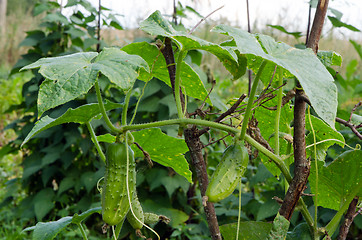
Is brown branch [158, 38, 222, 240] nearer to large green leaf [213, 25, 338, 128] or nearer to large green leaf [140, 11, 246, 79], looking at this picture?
large green leaf [140, 11, 246, 79]

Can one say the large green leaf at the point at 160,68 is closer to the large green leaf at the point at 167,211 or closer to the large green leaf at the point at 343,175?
the large green leaf at the point at 343,175

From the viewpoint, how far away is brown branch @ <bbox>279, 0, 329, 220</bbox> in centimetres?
73

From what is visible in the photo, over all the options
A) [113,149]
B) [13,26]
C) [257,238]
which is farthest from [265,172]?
[13,26]

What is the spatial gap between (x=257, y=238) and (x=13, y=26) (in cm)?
1083

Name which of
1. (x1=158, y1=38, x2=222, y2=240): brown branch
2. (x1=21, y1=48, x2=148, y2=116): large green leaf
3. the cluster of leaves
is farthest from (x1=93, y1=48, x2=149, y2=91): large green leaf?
the cluster of leaves

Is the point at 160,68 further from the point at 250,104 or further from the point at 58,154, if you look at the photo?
the point at 58,154

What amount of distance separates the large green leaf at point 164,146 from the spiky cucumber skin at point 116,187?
20cm

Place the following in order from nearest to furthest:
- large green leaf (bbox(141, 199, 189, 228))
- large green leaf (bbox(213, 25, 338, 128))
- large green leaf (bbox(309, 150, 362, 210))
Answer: large green leaf (bbox(213, 25, 338, 128))
large green leaf (bbox(309, 150, 362, 210))
large green leaf (bbox(141, 199, 189, 228))

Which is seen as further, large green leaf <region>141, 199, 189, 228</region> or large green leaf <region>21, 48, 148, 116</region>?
large green leaf <region>141, 199, 189, 228</region>

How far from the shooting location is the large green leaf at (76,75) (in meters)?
0.60

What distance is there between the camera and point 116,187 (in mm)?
718

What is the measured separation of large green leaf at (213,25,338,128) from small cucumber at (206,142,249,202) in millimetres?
165

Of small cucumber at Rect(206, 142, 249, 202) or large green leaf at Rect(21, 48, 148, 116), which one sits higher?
large green leaf at Rect(21, 48, 148, 116)

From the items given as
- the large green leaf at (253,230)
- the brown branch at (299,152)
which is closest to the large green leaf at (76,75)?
the brown branch at (299,152)
